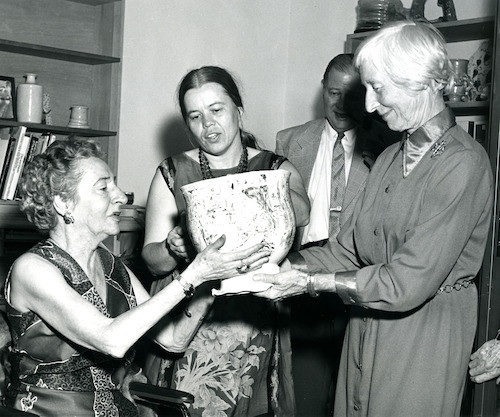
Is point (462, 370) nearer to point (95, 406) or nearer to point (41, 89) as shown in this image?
point (95, 406)

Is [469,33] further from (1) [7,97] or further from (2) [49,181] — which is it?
(2) [49,181]

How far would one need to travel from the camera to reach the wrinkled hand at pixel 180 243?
2082 mm

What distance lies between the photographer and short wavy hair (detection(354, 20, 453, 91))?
172cm

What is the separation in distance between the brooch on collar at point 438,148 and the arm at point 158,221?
0.87 metres

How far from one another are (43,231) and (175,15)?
8.38ft

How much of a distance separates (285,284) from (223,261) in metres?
0.19

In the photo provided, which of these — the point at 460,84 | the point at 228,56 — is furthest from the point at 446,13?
the point at 228,56

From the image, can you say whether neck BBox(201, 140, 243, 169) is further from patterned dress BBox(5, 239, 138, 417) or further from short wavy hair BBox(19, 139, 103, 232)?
patterned dress BBox(5, 239, 138, 417)

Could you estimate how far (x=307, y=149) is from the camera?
353 cm

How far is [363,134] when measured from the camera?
3.42 metres

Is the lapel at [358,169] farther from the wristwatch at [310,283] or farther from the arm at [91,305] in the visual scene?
the arm at [91,305]

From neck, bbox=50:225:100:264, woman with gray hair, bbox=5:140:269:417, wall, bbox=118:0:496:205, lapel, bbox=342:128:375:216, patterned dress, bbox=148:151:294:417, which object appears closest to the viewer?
woman with gray hair, bbox=5:140:269:417

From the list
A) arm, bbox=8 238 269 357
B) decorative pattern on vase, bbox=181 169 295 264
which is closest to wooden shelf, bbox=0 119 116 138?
arm, bbox=8 238 269 357

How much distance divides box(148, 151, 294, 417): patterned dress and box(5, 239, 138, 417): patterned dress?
31 cm
